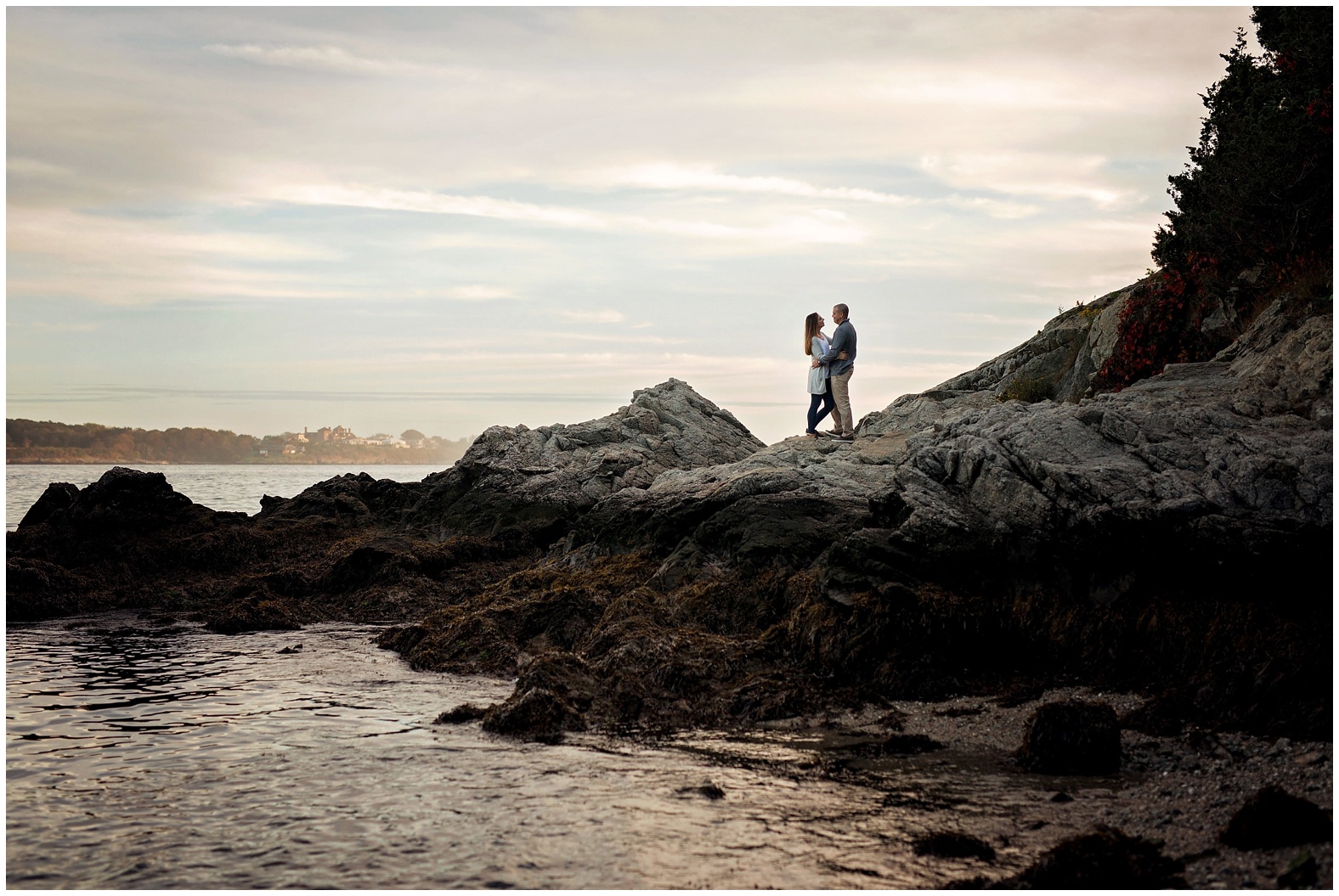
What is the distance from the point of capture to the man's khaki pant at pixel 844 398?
74.9 ft

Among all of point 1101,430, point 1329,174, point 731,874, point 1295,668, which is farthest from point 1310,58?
point 731,874

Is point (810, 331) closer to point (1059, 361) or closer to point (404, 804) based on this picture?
point (1059, 361)

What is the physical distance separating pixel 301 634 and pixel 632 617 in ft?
23.5

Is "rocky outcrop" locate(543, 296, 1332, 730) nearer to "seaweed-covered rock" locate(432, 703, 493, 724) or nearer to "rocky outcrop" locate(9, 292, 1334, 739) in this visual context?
"rocky outcrop" locate(9, 292, 1334, 739)

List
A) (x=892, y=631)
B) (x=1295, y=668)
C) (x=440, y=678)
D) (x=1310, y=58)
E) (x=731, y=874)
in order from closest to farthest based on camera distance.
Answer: (x=731, y=874) → (x=1295, y=668) → (x=892, y=631) → (x=440, y=678) → (x=1310, y=58)

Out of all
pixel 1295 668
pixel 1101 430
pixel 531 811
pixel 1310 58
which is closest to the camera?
pixel 531 811

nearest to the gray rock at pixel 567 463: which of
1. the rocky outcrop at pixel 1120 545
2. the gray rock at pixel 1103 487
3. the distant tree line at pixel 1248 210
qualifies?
the gray rock at pixel 1103 487

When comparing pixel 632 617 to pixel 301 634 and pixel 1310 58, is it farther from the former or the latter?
pixel 1310 58

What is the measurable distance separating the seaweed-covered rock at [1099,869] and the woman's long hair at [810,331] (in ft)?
54.8

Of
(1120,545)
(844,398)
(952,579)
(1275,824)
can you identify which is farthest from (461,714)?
(844,398)

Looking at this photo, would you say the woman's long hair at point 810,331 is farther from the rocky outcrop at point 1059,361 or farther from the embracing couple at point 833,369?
the rocky outcrop at point 1059,361

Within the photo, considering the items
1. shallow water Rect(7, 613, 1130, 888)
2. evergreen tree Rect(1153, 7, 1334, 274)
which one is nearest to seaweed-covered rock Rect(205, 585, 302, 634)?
shallow water Rect(7, 613, 1130, 888)

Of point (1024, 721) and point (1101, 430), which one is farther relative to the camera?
point (1101, 430)

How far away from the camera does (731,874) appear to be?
7211 millimetres
